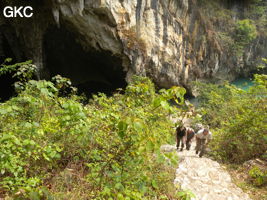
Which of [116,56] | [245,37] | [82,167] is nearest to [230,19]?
[245,37]

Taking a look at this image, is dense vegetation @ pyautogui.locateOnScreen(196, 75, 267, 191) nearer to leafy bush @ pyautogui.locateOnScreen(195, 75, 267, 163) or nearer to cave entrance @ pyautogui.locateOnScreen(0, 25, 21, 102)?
leafy bush @ pyautogui.locateOnScreen(195, 75, 267, 163)

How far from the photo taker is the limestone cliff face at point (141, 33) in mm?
9867

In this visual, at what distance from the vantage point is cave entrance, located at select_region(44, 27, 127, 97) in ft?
39.3

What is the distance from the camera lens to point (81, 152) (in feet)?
9.09

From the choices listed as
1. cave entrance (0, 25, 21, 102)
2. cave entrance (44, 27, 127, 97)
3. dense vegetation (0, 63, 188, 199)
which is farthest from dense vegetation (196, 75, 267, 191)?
cave entrance (0, 25, 21, 102)

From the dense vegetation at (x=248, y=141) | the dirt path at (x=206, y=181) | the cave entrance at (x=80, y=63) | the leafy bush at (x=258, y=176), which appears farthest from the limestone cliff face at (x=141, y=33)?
the leafy bush at (x=258, y=176)

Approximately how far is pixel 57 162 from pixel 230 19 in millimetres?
22125

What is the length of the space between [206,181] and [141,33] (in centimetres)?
963

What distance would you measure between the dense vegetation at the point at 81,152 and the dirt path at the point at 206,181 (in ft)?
2.32

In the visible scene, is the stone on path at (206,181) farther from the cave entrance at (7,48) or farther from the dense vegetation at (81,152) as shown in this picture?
the cave entrance at (7,48)

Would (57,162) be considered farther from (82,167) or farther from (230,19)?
(230,19)

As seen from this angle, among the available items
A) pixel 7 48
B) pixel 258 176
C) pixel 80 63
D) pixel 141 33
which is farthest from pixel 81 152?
pixel 80 63

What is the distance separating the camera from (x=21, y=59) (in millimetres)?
11516

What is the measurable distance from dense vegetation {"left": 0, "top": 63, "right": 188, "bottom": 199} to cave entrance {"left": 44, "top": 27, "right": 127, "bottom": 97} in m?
9.47
